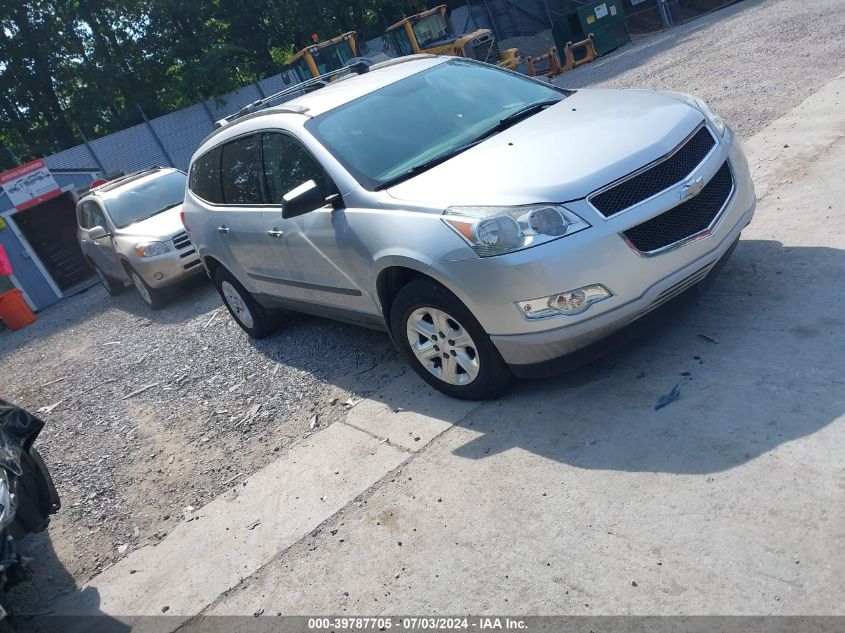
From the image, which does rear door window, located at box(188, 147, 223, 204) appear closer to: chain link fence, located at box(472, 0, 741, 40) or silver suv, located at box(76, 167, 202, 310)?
silver suv, located at box(76, 167, 202, 310)

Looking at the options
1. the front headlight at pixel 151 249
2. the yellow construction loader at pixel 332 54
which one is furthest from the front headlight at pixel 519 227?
the yellow construction loader at pixel 332 54

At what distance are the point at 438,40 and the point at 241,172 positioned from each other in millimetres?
20560

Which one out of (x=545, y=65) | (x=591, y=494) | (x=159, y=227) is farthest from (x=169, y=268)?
(x=545, y=65)

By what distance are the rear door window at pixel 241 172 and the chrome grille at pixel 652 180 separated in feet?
9.65

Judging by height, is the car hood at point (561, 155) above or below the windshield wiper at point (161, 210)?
above

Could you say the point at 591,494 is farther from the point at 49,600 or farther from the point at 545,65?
the point at 545,65

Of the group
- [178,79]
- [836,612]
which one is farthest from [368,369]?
[178,79]

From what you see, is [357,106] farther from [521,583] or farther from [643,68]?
[643,68]

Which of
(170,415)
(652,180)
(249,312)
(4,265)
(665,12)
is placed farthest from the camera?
(665,12)

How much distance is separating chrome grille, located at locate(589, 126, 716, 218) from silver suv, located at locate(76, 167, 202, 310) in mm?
7487

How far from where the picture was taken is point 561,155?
4.20m

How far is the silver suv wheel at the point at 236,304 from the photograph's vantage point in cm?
702

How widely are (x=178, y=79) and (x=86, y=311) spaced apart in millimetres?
19444

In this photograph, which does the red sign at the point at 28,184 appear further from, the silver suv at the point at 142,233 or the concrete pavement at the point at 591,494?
the concrete pavement at the point at 591,494
